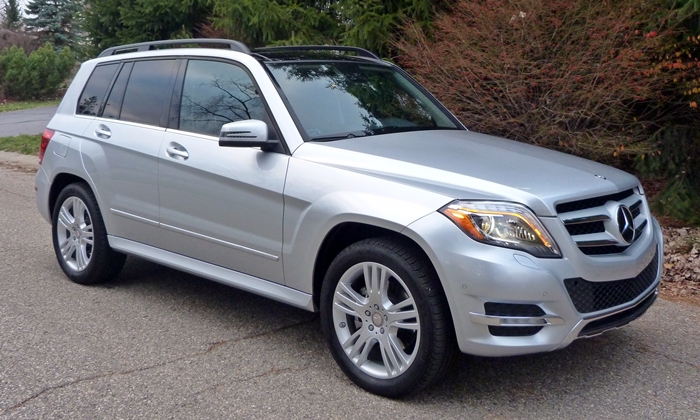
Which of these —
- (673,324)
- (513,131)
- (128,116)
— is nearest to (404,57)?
(513,131)

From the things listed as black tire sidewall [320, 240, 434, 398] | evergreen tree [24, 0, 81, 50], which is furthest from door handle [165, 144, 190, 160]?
evergreen tree [24, 0, 81, 50]

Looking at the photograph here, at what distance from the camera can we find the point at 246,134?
14.8 ft

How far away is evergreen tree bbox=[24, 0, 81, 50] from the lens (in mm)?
45406

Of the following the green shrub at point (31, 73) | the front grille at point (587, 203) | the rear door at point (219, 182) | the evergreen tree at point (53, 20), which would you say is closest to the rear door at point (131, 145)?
the rear door at point (219, 182)

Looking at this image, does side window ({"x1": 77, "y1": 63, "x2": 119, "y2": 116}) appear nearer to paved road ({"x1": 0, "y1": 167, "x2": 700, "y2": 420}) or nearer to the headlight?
paved road ({"x1": 0, "y1": 167, "x2": 700, "y2": 420})

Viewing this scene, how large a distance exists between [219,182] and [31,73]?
2728cm

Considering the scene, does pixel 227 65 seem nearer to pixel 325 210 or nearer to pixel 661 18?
pixel 325 210

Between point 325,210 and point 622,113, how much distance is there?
16.9 feet

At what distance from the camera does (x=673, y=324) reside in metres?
5.32

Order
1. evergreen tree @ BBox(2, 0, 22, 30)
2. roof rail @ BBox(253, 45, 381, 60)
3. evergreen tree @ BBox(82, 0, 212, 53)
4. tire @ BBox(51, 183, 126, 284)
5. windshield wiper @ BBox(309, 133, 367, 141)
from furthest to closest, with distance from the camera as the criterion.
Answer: evergreen tree @ BBox(2, 0, 22, 30), evergreen tree @ BBox(82, 0, 212, 53), tire @ BBox(51, 183, 126, 284), roof rail @ BBox(253, 45, 381, 60), windshield wiper @ BBox(309, 133, 367, 141)

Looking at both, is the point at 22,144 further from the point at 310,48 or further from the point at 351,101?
the point at 351,101

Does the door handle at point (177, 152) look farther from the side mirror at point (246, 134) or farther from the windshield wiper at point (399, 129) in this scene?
the windshield wiper at point (399, 129)

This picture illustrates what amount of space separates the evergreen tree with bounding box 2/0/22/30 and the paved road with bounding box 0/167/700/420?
49677 millimetres

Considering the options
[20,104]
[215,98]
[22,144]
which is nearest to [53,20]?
[20,104]
